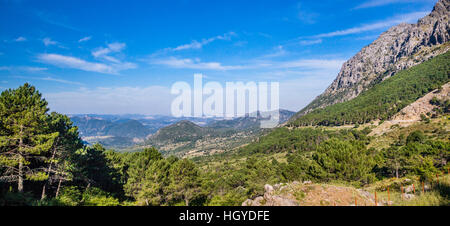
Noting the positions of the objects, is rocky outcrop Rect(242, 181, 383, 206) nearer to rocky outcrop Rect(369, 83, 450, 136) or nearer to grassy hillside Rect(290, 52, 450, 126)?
rocky outcrop Rect(369, 83, 450, 136)

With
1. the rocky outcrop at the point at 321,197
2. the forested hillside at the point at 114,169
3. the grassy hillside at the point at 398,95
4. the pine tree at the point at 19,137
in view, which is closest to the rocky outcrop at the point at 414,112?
the grassy hillside at the point at 398,95

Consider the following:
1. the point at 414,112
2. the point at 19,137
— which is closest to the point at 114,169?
the point at 19,137

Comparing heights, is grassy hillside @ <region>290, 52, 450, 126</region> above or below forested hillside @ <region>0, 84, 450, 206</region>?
above

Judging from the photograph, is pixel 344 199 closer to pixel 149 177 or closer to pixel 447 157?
pixel 149 177

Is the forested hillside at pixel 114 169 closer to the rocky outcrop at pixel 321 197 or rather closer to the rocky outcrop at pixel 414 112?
the rocky outcrop at pixel 321 197

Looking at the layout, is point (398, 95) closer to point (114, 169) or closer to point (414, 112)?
point (414, 112)

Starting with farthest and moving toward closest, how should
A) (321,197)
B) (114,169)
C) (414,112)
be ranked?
1. (414,112)
2. (114,169)
3. (321,197)

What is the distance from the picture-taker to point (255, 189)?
39.7 metres

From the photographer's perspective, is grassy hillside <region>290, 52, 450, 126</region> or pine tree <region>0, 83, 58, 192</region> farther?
grassy hillside <region>290, 52, 450, 126</region>

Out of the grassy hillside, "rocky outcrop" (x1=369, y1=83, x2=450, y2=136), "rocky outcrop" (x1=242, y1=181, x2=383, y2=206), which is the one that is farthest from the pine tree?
the grassy hillside

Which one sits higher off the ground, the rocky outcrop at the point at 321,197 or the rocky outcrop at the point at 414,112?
the rocky outcrop at the point at 414,112

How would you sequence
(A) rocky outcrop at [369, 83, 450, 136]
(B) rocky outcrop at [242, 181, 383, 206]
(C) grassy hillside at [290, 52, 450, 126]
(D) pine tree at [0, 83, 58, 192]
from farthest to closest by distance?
(C) grassy hillside at [290, 52, 450, 126], (A) rocky outcrop at [369, 83, 450, 136], (D) pine tree at [0, 83, 58, 192], (B) rocky outcrop at [242, 181, 383, 206]

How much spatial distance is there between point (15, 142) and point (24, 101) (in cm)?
456
